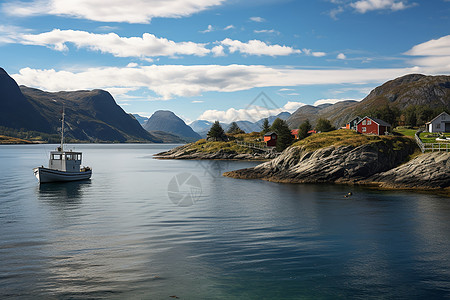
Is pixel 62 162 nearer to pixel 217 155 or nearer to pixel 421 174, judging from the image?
pixel 421 174

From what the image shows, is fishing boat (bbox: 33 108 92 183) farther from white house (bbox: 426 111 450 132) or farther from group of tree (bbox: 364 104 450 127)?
group of tree (bbox: 364 104 450 127)

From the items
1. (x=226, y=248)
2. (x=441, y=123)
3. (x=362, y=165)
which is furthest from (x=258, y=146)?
(x=226, y=248)

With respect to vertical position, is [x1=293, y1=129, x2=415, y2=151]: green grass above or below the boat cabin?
above

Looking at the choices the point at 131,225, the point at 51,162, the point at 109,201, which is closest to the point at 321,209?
the point at 131,225

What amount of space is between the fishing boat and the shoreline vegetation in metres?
35.8

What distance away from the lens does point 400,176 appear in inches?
2414

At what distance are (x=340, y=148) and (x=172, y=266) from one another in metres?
54.8

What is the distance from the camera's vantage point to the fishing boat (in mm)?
66625

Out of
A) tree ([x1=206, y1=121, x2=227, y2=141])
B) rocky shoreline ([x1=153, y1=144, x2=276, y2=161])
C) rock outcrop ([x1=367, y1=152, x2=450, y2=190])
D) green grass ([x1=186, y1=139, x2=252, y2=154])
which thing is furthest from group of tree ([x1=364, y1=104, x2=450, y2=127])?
tree ([x1=206, y1=121, x2=227, y2=141])

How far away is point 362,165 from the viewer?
6625 cm

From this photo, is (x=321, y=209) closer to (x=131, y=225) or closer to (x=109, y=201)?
(x=131, y=225)

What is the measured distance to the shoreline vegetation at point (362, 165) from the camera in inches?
2307

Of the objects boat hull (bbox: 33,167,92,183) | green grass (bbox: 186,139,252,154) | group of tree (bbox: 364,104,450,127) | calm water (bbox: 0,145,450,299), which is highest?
group of tree (bbox: 364,104,450,127)

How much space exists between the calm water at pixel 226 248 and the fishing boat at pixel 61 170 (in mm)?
17153
